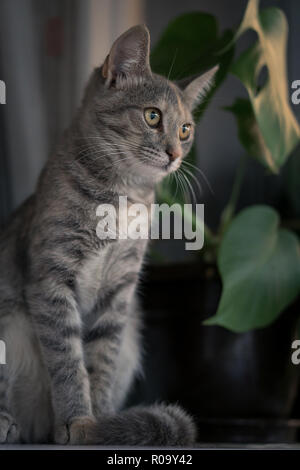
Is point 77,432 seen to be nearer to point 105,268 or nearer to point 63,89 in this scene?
point 105,268

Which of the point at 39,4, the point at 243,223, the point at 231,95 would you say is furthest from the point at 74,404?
the point at 39,4

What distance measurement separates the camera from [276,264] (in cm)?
123

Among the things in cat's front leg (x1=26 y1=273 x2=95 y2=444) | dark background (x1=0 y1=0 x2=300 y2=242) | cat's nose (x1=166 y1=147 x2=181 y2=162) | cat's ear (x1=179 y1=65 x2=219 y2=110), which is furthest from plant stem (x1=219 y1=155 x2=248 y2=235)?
cat's front leg (x1=26 y1=273 x2=95 y2=444)

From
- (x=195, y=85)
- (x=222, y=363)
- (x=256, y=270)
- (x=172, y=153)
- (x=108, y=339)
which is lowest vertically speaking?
(x=222, y=363)

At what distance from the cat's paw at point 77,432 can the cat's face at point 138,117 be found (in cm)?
45

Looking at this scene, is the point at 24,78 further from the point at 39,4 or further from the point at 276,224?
the point at 276,224

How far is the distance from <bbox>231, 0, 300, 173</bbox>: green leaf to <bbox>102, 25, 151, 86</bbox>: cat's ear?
9.6 inches

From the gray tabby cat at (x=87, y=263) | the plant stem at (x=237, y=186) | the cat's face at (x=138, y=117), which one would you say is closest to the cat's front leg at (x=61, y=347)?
the gray tabby cat at (x=87, y=263)

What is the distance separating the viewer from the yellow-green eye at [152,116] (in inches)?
39.2

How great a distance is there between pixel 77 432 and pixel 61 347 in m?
0.15

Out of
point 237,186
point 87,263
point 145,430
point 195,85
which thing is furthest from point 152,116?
point 237,186

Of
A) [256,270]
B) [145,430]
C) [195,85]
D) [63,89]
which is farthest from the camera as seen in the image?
[63,89]

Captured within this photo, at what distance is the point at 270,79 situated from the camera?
1173 mm

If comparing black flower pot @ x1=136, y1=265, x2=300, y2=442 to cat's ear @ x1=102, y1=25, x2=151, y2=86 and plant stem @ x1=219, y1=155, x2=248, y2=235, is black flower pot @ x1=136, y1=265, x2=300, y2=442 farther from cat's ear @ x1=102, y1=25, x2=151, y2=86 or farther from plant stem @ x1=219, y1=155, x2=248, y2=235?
cat's ear @ x1=102, y1=25, x2=151, y2=86
